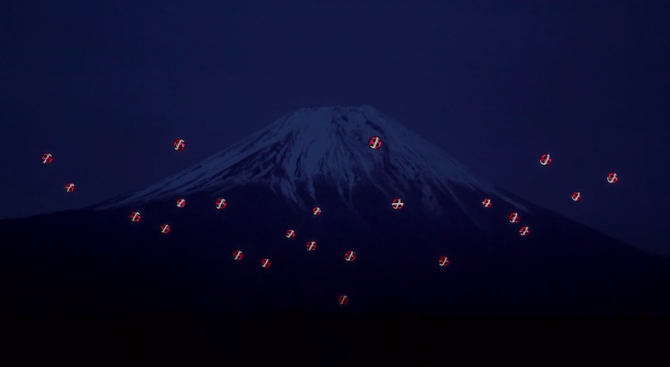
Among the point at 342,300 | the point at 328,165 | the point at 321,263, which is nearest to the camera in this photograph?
the point at 342,300

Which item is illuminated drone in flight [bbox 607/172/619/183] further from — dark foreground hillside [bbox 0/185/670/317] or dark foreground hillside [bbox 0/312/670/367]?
dark foreground hillside [bbox 0/185/670/317]

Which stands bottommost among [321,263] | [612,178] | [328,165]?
[612,178]

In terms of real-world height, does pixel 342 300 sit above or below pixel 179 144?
above

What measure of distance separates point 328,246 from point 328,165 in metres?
18.2

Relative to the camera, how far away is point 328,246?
85312 millimetres

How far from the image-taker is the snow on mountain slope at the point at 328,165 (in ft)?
306

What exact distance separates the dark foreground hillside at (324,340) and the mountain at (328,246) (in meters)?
43.6

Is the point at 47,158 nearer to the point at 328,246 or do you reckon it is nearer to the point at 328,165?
the point at 328,246

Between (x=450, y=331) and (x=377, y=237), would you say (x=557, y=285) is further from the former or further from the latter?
(x=450, y=331)

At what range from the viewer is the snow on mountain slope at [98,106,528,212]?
93312mm

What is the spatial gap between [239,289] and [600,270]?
153ft

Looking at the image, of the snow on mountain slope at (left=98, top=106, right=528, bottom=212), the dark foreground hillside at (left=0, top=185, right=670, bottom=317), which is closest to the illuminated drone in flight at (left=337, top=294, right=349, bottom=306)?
the dark foreground hillside at (left=0, top=185, right=670, bottom=317)

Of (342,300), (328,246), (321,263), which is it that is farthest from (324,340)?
(328,246)

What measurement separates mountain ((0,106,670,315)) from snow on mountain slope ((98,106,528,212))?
29 cm
